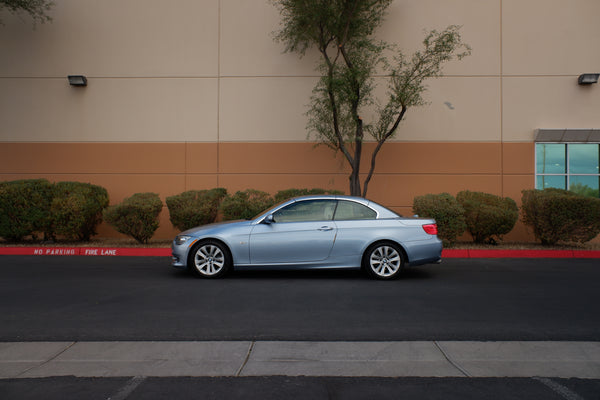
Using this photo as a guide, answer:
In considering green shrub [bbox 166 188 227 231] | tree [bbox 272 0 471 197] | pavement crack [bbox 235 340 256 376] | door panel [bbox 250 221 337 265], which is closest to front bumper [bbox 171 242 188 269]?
door panel [bbox 250 221 337 265]

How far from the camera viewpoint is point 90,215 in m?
12.4

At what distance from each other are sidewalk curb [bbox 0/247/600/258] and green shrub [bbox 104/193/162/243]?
0.78 metres

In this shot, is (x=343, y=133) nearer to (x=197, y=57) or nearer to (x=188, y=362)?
(x=197, y=57)

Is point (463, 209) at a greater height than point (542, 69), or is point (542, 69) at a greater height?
point (542, 69)

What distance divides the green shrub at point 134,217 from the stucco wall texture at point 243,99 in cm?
190

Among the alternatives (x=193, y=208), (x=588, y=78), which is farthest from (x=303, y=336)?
(x=588, y=78)

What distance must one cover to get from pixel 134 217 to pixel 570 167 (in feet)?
43.3

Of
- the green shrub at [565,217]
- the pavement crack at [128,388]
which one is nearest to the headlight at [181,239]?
the pavement crack at [128,388]

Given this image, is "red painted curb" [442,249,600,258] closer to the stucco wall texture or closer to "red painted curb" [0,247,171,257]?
the stucco wall texture

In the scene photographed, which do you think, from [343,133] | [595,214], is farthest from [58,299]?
[595,214]

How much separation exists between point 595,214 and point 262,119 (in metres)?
9.65

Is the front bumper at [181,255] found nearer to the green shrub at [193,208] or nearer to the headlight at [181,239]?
the headlight at [181,239]

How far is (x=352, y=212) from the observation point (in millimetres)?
7906

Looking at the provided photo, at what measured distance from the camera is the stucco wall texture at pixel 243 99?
13.7 metres
